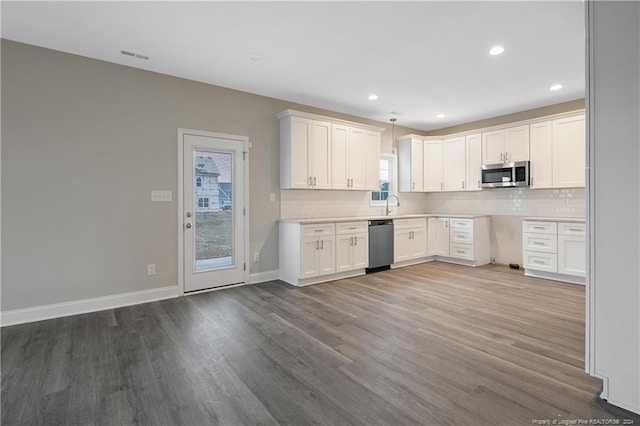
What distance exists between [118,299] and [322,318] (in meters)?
2.39

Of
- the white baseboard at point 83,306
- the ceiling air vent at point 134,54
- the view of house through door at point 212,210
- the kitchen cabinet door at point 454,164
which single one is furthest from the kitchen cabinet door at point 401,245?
the ceiling air vent at point 134,54

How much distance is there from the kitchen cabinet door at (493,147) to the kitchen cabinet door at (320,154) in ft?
9.75

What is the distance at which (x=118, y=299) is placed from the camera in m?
3.75

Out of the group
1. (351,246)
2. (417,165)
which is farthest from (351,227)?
(417,165)

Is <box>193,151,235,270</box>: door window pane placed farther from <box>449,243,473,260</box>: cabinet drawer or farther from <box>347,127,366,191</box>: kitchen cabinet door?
<box>449,243,473,260</box>: cabinet drawer

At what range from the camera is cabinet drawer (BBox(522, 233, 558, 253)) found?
4896 mm

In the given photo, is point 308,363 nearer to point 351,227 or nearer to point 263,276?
point 263,276

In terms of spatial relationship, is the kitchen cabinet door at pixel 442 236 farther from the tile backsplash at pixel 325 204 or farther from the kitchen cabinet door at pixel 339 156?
the kitchen cabinet door at pixel 339 156

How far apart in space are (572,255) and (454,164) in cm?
258

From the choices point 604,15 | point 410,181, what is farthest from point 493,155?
point 604,15

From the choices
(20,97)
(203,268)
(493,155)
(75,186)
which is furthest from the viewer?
(493,155)

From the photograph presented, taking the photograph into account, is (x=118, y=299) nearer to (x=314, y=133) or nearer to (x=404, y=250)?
(x=314, y=133)

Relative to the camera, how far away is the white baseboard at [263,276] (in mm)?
4801

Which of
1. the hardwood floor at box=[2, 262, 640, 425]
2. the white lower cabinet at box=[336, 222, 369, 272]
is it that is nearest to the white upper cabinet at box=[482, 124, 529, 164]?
the hardwood floor at box=[2, 262, 640, 425]
